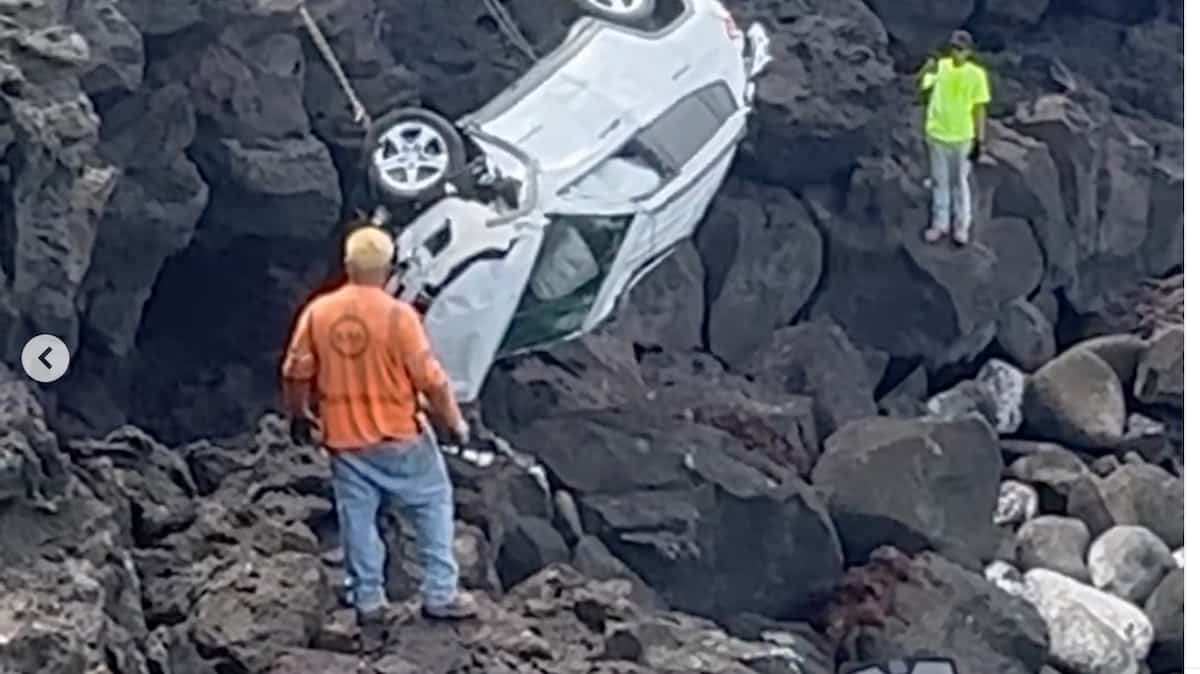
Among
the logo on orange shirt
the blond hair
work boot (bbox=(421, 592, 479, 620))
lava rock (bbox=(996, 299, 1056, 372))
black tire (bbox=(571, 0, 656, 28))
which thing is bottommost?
lava rock (bbox=(996, 299, 1056, 372))

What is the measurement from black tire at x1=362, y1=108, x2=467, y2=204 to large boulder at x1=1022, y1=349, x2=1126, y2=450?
2.13 metres

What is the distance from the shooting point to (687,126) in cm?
705

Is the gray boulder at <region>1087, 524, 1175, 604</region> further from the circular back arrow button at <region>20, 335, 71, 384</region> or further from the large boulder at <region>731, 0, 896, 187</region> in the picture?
the circular back arrow button at <region>20, 335, 71, 384</region>

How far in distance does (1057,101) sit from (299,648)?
484cm

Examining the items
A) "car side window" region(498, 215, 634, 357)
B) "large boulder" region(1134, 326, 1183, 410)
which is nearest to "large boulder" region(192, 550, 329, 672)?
"car side window" region(498, 215, 634, 357)

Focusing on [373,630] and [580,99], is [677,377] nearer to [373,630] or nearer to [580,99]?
[580,99]

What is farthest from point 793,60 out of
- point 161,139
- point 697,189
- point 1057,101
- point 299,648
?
point 299,648

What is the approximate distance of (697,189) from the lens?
743 centimetres

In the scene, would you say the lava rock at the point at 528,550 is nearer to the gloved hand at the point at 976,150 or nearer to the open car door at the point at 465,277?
the open car door at the point at 465,277

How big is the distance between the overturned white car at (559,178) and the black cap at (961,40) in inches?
65.2

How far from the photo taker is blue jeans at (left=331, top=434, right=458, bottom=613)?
4.88 metres

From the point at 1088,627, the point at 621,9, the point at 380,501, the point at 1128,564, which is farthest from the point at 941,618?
the point at 621,9

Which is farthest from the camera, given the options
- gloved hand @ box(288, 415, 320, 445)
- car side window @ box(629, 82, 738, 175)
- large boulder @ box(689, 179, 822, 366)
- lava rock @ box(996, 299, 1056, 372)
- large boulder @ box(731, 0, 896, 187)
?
lava rock @ box(996, 299, 1056, 372)

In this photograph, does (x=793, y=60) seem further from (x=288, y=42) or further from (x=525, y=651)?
(x=525, y=651)
